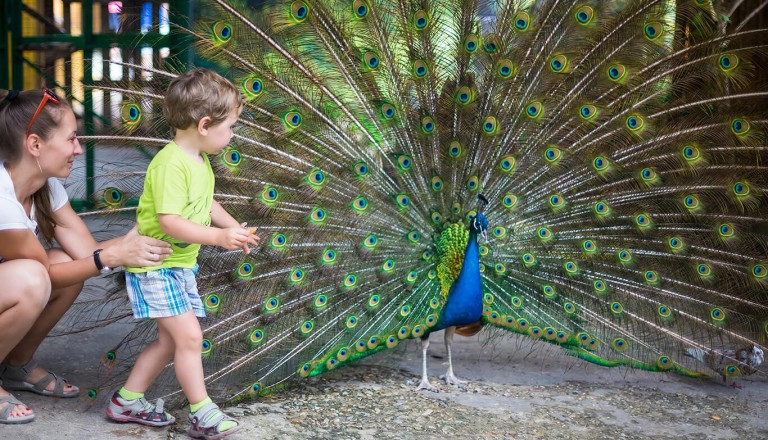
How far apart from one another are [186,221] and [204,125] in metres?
0.34

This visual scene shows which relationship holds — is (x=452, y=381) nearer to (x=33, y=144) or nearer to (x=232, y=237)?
(x=232, y=237)

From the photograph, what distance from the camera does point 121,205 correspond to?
11.4 ft

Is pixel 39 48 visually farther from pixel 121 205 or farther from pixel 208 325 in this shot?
pixel 208 325

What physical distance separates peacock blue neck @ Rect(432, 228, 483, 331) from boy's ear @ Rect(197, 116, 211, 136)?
55.9 inches

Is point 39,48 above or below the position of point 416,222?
above

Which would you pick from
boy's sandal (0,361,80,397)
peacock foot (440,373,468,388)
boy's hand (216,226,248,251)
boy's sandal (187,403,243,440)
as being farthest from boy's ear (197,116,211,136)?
peacock foot (440,373,468,388)

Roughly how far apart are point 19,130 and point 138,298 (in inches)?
27.7

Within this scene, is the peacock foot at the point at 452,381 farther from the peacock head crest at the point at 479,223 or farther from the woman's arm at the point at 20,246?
the woman's arm at the point at 20,246

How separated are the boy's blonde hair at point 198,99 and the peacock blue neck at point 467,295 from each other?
139cm

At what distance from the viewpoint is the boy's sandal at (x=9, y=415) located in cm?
283

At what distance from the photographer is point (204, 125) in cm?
264

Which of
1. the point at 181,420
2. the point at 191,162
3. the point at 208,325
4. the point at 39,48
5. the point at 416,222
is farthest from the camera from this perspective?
the point at 39,48

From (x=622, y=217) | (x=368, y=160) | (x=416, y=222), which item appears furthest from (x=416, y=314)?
(x=622, y=217)

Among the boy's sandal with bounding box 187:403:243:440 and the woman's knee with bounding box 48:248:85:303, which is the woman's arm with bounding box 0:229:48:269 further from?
the boy's sandal with bounding box 187:403:243:440
